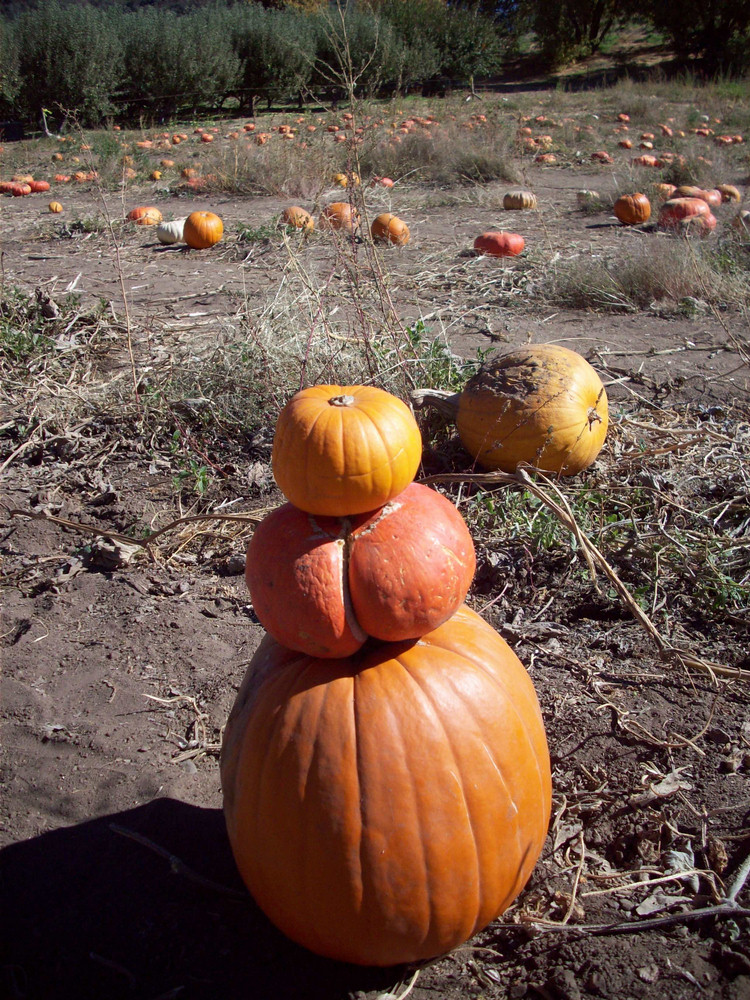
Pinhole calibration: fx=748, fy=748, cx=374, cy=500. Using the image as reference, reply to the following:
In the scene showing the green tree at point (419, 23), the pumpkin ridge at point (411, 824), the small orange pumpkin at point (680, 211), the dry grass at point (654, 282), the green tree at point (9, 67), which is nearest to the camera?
the pumpkin ridge at point (411, 824)

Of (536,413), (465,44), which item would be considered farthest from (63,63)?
(536,413)

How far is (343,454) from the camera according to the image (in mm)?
1704

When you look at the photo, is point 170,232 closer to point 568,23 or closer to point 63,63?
point 63,63

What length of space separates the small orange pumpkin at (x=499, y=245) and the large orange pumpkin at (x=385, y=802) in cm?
709

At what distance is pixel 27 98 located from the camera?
20484 millimetres

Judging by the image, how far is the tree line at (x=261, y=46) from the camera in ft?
67.8

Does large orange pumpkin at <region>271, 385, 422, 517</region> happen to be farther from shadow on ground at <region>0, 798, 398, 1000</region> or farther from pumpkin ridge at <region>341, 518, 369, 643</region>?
shadow on ground at <region>0, 798, 398, 1000</region>

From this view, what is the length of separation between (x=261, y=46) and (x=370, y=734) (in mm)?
28383

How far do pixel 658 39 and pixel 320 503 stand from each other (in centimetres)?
4142

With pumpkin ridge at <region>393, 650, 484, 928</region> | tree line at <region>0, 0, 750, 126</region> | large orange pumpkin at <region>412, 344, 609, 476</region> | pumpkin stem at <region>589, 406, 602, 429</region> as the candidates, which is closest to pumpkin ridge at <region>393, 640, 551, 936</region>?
pumpkin ridge at <region>393, 650, 484, 928</region>

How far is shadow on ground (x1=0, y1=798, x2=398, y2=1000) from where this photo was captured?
5.96ft

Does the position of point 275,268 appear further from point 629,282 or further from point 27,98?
point 27,98

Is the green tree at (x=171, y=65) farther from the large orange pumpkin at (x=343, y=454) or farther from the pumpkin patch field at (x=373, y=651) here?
the large orange pumpkin at (x=343, y=454)

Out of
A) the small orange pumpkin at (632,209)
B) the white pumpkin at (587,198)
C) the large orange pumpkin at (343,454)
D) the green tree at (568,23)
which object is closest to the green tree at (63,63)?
the white pumpkin at (587,198)
